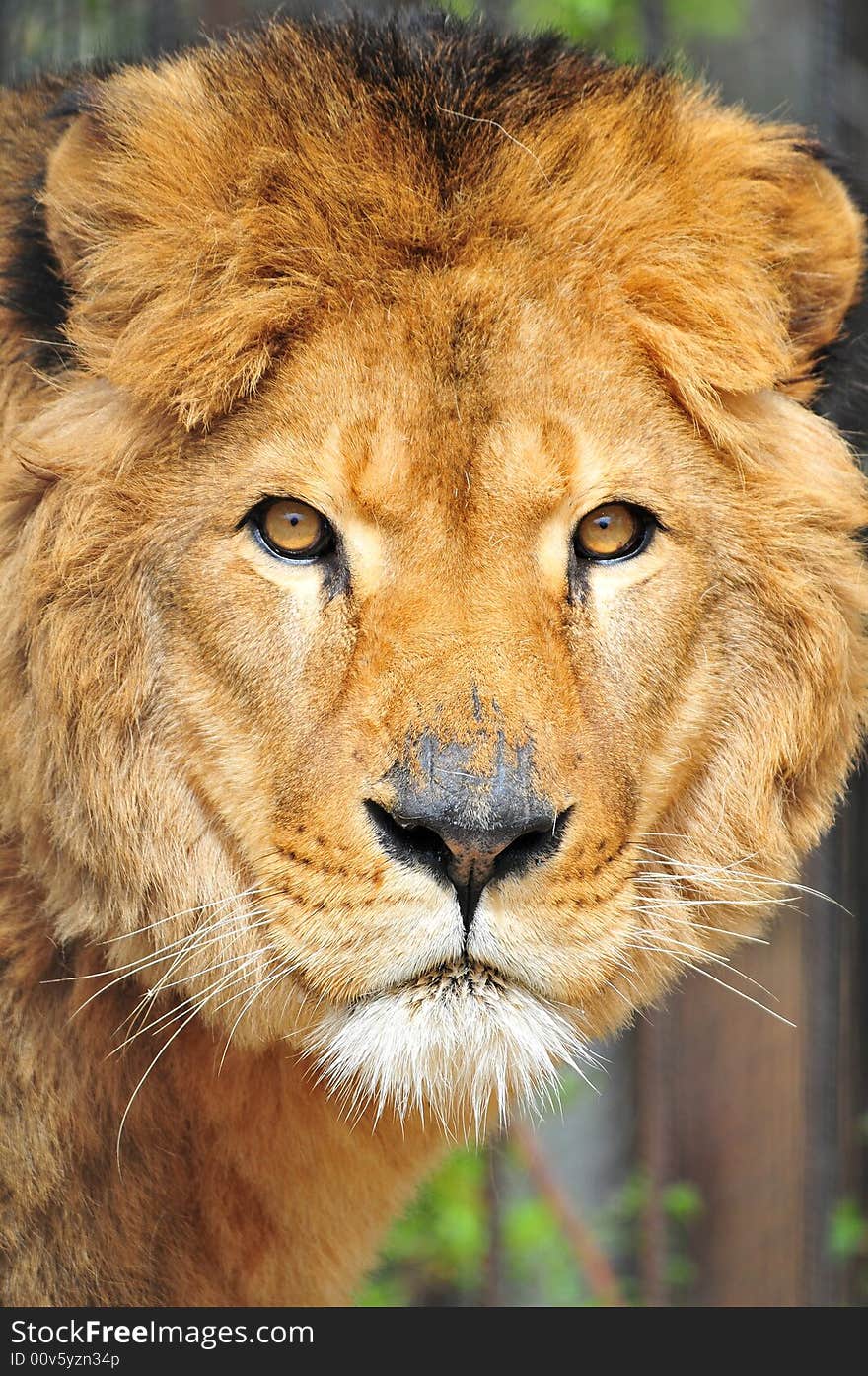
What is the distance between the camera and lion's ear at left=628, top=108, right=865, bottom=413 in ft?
5.49

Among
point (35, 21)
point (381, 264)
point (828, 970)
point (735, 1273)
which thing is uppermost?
point (35, 21)

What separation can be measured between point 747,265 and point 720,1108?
2.86m

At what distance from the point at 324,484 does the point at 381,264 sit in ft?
0.88

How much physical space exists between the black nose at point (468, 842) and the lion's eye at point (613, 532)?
0.33m

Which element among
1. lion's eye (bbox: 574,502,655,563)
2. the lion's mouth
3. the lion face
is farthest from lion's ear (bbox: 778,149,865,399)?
the lion's mouth

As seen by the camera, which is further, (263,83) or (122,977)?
(263,83)

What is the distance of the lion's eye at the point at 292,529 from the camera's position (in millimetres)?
1572

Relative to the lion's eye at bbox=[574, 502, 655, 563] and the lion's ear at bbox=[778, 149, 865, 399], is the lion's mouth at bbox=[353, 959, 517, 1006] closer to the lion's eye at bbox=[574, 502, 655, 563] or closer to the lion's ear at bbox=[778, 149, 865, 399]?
the lion's eye at bbox=[574, 502, 655, 563]

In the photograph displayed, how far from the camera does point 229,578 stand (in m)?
1.57

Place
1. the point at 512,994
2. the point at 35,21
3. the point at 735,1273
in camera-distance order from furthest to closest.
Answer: the point at 735,1273
the point at 35,21
the point at 512,994

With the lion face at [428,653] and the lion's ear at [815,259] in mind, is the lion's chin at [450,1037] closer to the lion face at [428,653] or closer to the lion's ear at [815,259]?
the lion face at [428,653]

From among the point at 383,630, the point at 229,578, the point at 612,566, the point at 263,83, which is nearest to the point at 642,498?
the point at 612,566

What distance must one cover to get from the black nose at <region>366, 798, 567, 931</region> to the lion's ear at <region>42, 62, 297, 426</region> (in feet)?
1.70

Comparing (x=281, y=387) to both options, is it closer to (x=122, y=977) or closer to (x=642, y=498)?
(x=642, y=498)
